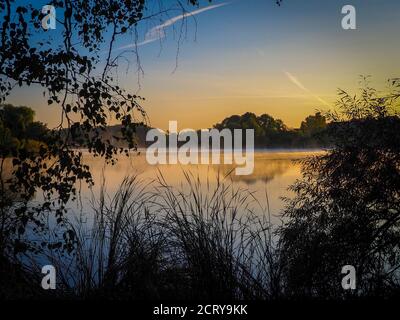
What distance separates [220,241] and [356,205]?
13.8ft

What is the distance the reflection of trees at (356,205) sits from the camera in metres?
6.86

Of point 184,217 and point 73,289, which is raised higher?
point 184,217

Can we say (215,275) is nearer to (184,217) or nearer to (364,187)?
(184,217)

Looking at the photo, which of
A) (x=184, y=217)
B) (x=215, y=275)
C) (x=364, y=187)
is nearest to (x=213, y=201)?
(x=184, y=217)

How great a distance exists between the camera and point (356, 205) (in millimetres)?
7191

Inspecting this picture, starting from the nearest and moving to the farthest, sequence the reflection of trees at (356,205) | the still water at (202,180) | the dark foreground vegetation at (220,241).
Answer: the dark foreground vegetation at (220,241), the still water at (202,180), the reflection of trees at (356,205)

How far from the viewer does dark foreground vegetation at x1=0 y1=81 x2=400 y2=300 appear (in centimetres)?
354

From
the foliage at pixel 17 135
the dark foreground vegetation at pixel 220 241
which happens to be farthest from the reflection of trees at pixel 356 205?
the foliage at pixel 17 135

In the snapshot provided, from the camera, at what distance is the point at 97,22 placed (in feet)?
13.1

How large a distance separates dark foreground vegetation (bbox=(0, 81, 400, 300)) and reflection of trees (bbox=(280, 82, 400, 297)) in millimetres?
16

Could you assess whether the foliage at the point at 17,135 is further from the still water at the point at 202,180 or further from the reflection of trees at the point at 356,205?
the reflection of trees at the point at 356,205

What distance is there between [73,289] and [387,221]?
5000mm

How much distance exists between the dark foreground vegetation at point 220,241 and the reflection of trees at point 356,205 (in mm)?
16
